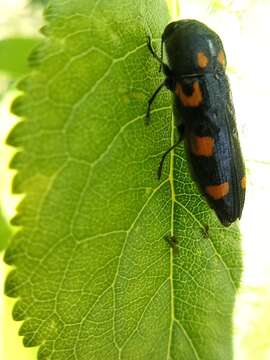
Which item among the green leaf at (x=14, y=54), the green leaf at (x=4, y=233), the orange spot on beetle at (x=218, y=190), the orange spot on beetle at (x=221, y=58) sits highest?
the orange spot on beetle at (x=221, y=58)

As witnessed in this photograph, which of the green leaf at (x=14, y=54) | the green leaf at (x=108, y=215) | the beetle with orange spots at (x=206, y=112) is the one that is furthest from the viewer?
the beetle with orange spots at (x=206, y=112)

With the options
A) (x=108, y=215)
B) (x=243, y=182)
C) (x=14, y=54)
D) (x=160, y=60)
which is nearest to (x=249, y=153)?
(x=243, y=182)

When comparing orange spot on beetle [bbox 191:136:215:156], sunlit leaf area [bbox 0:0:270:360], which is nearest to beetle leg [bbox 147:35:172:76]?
sunlit leaf area [bbox 0:0:270:360]

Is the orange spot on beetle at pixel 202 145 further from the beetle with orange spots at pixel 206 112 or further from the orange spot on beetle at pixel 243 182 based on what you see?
the orange spot on beetle at pixel 243 182

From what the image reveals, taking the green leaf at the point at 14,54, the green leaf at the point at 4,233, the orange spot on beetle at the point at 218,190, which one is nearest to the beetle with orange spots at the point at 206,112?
the orange spot on beetle at the point at 218,190

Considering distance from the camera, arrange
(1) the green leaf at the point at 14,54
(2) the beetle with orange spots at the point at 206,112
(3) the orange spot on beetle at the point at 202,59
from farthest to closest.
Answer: (3) the orange spot on beetle at the point at 202,59 → (2) the beetle with orange spots at the point at 206,112 → (1) the green leaf at the point at 14,54

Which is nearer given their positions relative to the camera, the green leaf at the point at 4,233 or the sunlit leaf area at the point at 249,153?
the green leaf at the point at 4,233

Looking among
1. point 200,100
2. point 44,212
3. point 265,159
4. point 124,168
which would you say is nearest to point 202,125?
point 200,100
